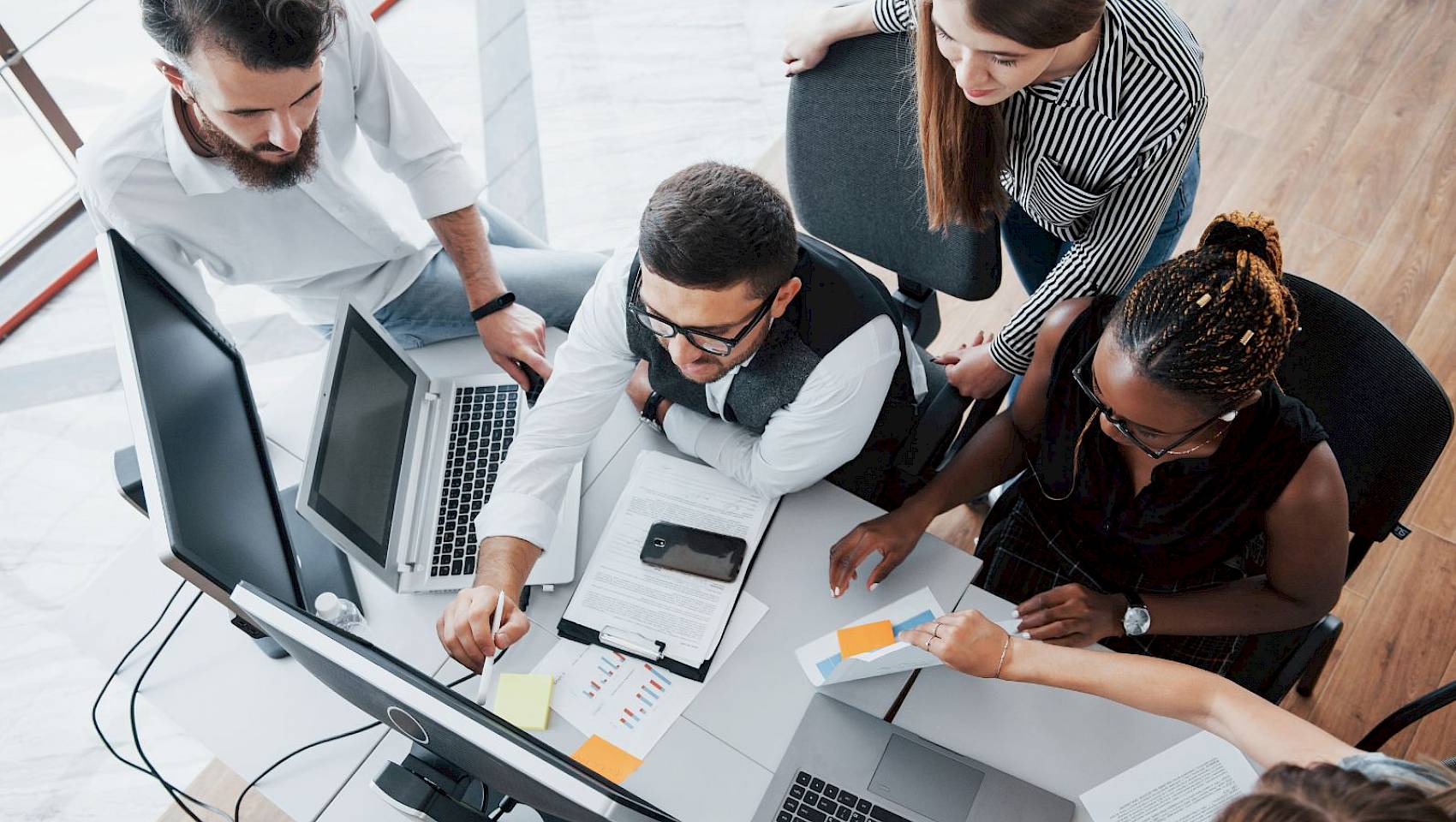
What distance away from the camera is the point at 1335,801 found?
92 centimetres

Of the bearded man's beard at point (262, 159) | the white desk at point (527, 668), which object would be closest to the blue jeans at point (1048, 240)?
the white desk at point (527, 668)

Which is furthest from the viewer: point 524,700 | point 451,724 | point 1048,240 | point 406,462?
point 1048,240

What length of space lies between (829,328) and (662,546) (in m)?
0.47

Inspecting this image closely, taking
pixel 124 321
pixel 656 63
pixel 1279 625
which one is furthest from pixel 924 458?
pixel 656 63

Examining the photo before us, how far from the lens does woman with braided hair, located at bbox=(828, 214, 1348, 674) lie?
136 cm

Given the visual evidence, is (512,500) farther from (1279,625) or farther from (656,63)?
(656,63)

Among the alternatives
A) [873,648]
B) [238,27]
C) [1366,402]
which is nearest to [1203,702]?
[873,648]

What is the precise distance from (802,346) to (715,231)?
303mm

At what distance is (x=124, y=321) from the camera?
1.35 m

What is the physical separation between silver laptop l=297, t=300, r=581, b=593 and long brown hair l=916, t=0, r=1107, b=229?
34.2 inches

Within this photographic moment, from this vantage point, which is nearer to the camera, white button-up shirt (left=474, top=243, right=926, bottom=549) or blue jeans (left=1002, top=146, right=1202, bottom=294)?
white button-up shirt (left=474, top=243, right=926, bottom=549)

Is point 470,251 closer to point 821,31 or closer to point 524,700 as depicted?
point 821,31

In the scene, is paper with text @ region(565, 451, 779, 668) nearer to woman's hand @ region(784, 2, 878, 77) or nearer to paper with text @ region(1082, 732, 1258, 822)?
paper with text @ region(1082, 732, 1258, 822)

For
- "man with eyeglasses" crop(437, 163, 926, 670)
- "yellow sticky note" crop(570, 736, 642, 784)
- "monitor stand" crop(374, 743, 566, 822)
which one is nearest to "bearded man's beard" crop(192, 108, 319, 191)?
"man with eyeglasses" crop(437, 163, 926, 670)
